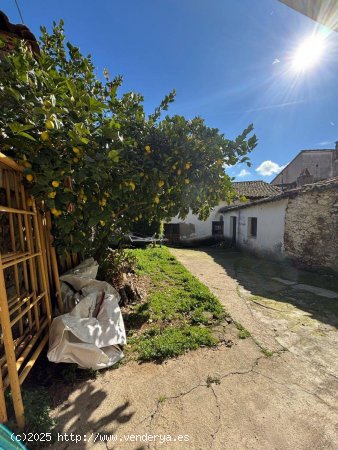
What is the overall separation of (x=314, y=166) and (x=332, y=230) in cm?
1502

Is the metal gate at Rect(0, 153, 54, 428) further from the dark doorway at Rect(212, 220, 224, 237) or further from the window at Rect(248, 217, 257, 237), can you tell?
the dark doorway at Rect(212, 220, 224, 237)

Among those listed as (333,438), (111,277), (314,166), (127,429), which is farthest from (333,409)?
(314,166)

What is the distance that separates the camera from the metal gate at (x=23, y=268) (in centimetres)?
200

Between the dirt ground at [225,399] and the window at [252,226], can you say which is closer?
the dirt ground at [225,399]

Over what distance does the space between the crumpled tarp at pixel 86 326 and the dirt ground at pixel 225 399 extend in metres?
0.27

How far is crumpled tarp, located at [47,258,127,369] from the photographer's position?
229 cm

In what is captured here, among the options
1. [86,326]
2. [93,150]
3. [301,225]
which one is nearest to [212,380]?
[86,326]

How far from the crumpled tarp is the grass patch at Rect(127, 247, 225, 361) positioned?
46 centimetres

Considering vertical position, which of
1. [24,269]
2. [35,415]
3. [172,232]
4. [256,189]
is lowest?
[35,415]

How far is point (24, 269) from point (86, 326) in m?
0.91

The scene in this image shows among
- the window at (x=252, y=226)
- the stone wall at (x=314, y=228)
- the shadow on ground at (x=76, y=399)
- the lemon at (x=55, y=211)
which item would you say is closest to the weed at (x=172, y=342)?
the shadow on ground at (x=76, y=399)

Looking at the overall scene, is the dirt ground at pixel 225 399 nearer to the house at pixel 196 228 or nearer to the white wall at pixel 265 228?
the white wall at pixel 265 228

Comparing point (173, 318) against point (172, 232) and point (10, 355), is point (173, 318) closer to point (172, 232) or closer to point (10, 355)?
point (10, 355)

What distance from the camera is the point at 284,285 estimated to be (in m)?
5.98
